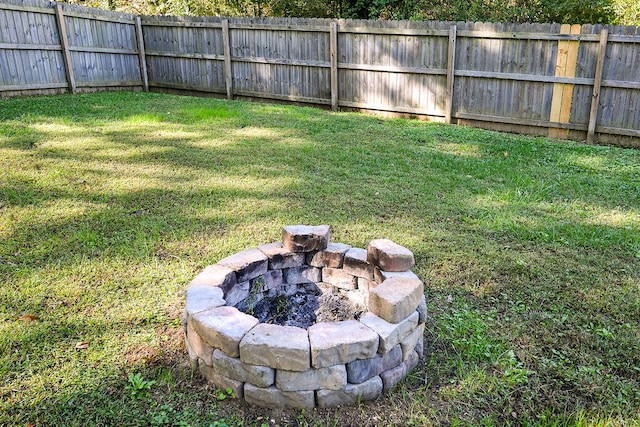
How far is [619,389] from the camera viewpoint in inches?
96.2

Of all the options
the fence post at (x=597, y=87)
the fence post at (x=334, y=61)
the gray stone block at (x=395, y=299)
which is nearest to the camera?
the gray stone block at (x=395, y=299)

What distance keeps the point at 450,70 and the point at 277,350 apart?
24.8 ft

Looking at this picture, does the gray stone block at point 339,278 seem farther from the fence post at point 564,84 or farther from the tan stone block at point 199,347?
the fence post at point 564,84

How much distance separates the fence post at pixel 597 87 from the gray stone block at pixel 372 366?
672cm

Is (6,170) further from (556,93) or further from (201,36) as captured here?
(556,93)

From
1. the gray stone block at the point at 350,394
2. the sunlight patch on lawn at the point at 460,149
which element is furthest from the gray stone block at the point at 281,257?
the sunlight patch on lawn at the point at 460,149

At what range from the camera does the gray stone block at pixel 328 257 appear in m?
3.10

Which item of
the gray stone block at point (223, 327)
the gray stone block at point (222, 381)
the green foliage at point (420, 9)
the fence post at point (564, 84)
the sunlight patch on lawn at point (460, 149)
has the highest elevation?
the green foliage at point (420, 9)

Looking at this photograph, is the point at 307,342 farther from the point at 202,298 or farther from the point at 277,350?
the point at 202,298

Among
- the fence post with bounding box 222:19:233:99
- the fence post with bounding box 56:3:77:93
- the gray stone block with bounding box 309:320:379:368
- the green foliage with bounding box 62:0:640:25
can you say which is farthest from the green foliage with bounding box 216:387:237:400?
the green foliage with bounding box 62:0:640:25

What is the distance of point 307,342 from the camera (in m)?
2.23

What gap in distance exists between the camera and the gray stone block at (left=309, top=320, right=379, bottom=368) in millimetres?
2209

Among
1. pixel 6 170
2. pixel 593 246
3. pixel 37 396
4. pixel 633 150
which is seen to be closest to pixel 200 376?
pixel 37 396

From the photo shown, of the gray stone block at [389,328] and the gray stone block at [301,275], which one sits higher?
the gray stone block at [389,328]
